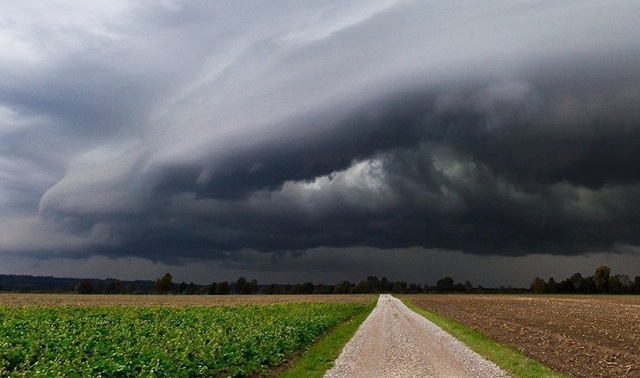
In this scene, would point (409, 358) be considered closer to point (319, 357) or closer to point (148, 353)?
point (319, 357)

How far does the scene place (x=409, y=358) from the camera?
24.5 metres

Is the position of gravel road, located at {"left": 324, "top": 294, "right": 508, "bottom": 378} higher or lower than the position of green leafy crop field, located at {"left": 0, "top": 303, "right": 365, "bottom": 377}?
lower

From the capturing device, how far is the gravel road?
20.7 metres

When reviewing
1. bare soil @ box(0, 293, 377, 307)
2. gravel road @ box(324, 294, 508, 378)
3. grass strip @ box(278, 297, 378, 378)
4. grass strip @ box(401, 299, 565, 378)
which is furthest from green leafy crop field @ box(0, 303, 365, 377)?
bare soil @ box(0, 293, 377, 307)

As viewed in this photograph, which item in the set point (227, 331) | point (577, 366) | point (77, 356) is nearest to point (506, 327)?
point (577, 366)

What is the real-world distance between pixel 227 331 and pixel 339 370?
13848 mm

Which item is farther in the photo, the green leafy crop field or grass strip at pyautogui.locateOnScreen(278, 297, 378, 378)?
grass strip at pyautogui.locateOnScreen(278, 297, 378, 378)

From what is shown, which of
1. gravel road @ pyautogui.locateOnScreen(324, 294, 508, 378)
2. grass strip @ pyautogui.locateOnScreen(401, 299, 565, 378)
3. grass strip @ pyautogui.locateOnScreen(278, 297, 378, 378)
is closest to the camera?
gravel road @ pyautogui.locateOnScreen(324, 294, 508, 378)

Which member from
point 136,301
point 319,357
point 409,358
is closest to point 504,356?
point 409,358

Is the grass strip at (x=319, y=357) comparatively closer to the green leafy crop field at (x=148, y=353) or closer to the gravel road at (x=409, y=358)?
the gravel road at (x=409, y=358)

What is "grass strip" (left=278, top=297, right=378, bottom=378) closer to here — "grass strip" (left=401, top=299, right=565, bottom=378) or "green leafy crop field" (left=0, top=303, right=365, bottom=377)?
"green leafy crop field" (left=0, top=303, right=365, bottom=377)

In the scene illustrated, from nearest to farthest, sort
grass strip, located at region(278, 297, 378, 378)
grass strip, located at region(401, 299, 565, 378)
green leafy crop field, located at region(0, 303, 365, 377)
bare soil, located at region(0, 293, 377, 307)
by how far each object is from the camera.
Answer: green leafy crop field, located at region(0, 303, 365, 377), grass strip, located at region(401, 299, 565, 378), grass strip, located at region(278, 297, 378, 378), bare soil, located at region(0, 293, 377, 307)

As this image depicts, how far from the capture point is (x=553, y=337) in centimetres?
3450

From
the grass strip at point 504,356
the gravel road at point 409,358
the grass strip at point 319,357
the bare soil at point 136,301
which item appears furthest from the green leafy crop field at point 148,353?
the bare soil at point 136,301
